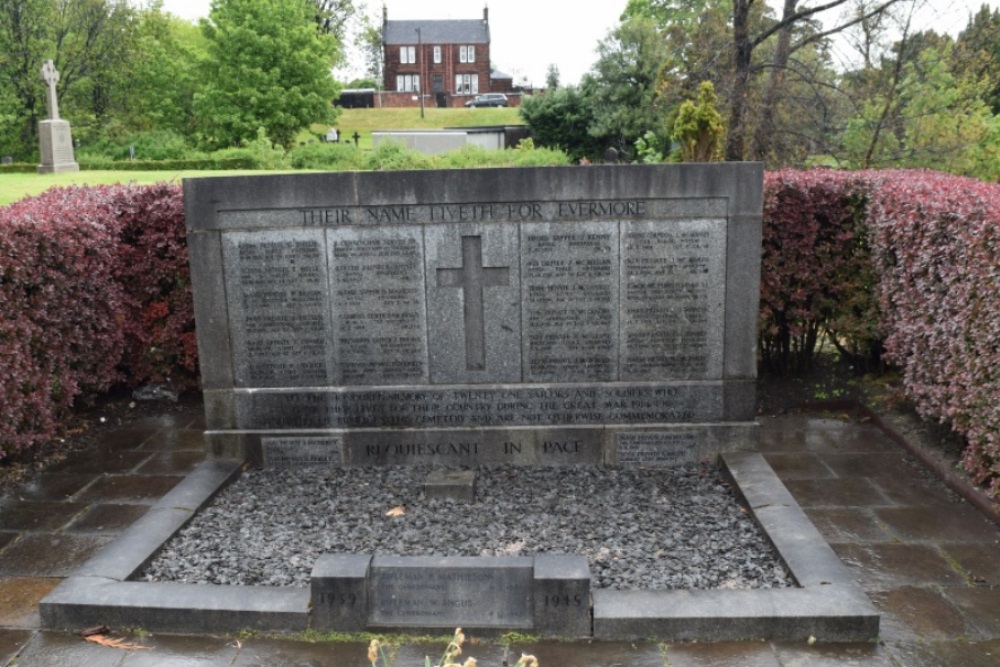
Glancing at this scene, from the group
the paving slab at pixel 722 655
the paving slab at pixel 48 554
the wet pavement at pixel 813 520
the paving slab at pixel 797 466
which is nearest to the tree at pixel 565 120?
the paving slab at pixel 797 466

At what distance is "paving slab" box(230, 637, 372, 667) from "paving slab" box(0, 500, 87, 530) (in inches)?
96.4

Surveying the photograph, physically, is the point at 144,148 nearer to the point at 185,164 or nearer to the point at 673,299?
the point at 185,164

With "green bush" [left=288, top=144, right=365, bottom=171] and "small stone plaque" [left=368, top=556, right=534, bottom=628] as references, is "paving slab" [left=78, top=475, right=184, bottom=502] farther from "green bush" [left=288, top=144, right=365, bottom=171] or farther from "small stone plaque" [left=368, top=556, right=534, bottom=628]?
"green bush" [left=288, top=144, right=365, bottom=171]

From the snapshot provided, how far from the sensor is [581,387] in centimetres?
659

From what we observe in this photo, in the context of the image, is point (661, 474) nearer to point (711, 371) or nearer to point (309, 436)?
point (711, 371)

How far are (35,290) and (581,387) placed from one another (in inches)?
184

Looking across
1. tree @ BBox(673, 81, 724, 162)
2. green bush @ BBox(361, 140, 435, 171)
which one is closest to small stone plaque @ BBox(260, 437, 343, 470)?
tree @ BBox(673, 81, 724, 162)

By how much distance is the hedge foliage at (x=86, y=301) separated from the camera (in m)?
6.89

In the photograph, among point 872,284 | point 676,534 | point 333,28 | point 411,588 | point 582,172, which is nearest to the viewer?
point 411,588

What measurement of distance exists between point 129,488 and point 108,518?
0.62m

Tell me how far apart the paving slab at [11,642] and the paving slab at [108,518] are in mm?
1327

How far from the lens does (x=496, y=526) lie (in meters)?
5.52

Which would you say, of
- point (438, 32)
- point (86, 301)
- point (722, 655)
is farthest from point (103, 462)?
point (438, 32)

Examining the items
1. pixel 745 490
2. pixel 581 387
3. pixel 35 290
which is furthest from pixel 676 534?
pixel 35 290
